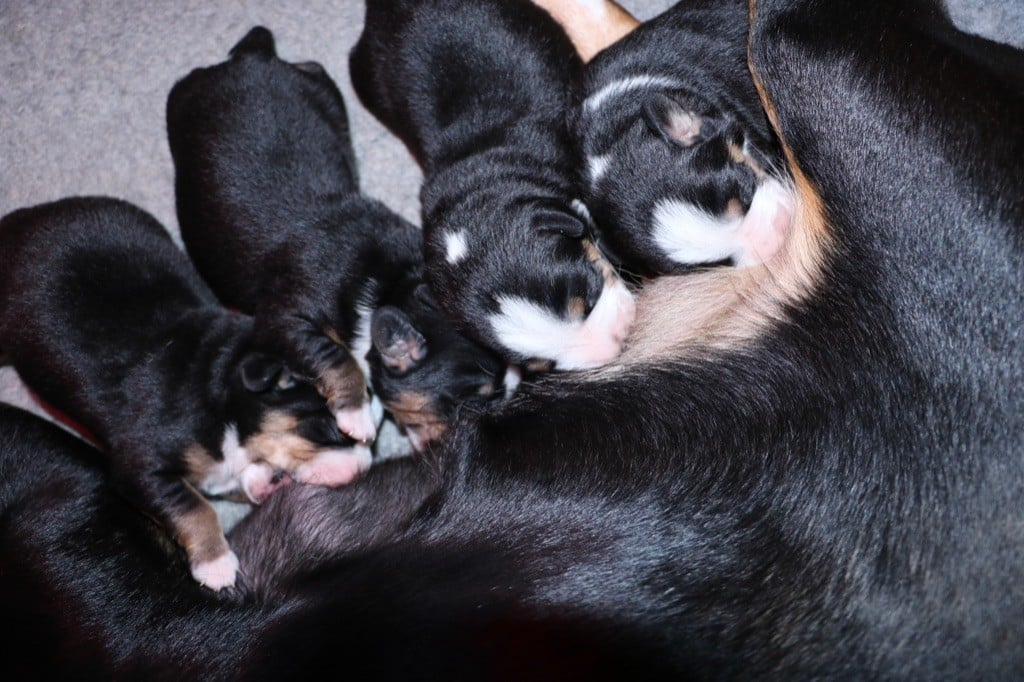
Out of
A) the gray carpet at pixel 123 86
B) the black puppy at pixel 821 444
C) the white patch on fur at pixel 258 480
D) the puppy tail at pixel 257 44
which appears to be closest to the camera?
the black puppy at pixel 821 444

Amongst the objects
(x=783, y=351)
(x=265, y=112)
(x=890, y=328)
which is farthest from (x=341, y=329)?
(x=890, y=328)

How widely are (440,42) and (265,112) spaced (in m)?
0.45

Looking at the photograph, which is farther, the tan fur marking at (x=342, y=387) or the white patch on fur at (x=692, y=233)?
the tan fur marking at (x=342, y=387)

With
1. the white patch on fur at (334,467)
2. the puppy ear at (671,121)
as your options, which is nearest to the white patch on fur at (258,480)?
the white patch on fur at (334,467)

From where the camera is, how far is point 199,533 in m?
2.01

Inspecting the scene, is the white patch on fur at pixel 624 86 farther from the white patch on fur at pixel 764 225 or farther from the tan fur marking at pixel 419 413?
the tan fur marking at pixel 419 413

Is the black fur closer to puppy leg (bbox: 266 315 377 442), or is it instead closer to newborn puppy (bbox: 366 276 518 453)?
newborn puppy (bbox: 366 276 518 453)

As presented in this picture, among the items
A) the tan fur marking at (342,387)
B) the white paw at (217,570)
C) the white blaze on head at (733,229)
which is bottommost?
the white paw at (217,570)

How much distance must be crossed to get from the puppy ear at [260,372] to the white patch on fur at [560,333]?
20.0 inches

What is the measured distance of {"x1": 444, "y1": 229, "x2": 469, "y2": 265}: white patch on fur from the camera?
1.94 meters

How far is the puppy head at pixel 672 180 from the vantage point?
1854mm

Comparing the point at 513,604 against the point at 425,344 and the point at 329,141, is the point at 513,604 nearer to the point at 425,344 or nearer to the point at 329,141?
the point at 425,344

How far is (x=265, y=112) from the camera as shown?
7.39ft

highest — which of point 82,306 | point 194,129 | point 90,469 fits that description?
point 194,129
